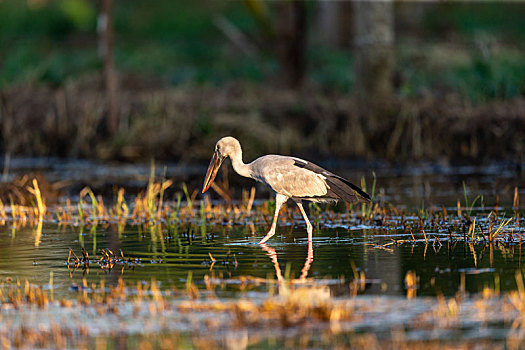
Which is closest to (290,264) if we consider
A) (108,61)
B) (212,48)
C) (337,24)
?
(108,61)

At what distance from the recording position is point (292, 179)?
10062mm

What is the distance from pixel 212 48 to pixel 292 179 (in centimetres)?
2709

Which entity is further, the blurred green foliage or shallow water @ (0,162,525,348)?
the blurred green foliage

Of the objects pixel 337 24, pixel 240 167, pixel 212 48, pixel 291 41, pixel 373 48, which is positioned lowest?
pixel 240 167

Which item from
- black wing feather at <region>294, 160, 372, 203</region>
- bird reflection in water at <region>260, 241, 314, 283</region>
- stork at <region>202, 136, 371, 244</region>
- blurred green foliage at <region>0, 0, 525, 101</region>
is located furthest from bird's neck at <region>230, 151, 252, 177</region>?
blurred green foliage at <region>0, 0, 525, 101</region>

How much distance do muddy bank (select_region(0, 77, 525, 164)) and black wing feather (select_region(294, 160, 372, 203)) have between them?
Result: 29.5 feet

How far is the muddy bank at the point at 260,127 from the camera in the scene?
750 inches

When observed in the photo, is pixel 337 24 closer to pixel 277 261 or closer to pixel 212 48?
pixel 212 48

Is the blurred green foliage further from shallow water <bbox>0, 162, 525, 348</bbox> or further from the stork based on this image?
the stork

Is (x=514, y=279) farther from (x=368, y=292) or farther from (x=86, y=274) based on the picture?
(x=86, y=274)

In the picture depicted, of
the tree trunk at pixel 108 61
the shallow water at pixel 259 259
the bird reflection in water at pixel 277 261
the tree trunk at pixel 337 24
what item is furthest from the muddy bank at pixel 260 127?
the tree trunk at pixel 337 24

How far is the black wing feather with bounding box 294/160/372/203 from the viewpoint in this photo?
32.4 feet

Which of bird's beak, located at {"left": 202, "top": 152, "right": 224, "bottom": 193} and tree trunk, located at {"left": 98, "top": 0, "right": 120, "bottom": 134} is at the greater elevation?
tree trunk, located at {"left": 98, "top": 0, "right": 120, "bottom": 134}

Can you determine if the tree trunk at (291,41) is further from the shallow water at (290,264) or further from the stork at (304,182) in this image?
the stork at (304,182)
